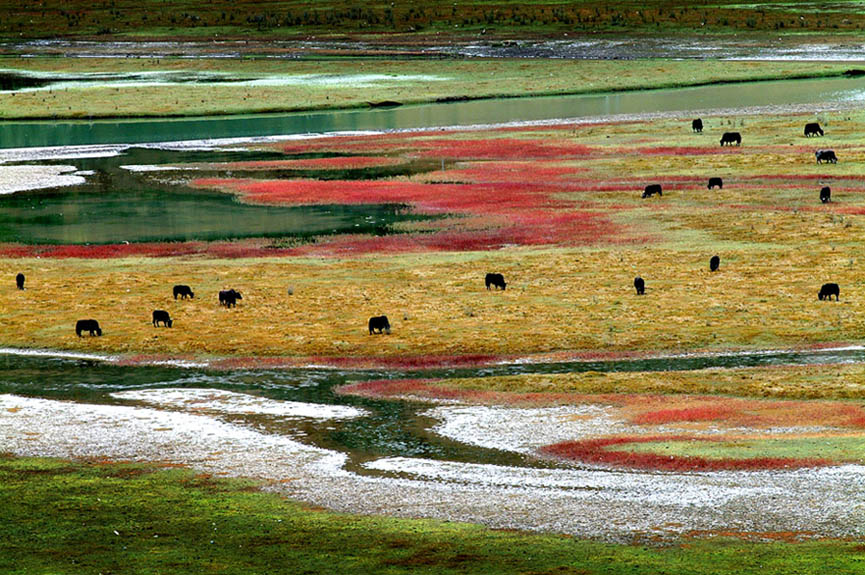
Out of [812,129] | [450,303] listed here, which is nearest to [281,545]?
[450,303]

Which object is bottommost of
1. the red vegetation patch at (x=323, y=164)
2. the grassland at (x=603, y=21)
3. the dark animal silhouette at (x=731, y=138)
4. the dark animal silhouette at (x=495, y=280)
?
the dark animal silhouette at (x=495, y=280)

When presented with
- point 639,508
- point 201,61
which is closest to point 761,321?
point 639,508

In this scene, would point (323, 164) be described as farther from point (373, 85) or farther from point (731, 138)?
point (373, 85)

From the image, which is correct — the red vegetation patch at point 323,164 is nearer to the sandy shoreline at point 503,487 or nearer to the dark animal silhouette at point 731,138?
the dark animal silhouette at point 731,138

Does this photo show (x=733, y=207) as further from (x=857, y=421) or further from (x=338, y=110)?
(x=338, y=110)

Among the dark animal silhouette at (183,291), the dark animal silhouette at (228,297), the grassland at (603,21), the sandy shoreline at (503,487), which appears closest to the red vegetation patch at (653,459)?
the sandy shoreline at (503,487)

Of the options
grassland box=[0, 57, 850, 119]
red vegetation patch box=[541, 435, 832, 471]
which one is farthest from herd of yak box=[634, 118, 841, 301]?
grassland box=[0, 57, 850, 119]

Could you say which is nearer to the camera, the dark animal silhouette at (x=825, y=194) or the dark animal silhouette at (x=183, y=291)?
the dark animal silhouette at (x=183, y=291)

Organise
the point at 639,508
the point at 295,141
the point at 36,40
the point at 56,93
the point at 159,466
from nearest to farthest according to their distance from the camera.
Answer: the point at 639,508 → the point at 159,466 → the point at 295,141 → the point at 56,93 → the point at 36,40
